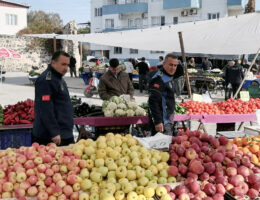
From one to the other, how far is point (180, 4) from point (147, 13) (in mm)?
5028

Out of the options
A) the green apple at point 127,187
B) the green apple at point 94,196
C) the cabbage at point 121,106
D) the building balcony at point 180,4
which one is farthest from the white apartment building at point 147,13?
the green apple at point 94,196

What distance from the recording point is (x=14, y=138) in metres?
5.33

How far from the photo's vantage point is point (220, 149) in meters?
3.39

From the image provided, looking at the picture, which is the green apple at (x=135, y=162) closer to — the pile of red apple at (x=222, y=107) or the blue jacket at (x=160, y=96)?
the blue jacket at (x=160, y=96)

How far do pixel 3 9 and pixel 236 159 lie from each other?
160 ft

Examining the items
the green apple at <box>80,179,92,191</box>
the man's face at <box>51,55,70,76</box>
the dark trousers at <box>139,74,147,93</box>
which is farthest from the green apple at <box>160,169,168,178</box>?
the dark trousers at <box>139,74,147,93</box>

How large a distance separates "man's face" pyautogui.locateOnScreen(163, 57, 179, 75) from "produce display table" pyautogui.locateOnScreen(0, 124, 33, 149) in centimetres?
242

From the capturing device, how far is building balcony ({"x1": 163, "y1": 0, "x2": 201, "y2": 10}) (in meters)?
36.1

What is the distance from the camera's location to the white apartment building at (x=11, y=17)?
45.8 m

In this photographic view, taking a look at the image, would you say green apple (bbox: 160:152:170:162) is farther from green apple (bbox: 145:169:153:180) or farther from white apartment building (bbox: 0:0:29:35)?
white apartment building (bbox: 0:0:29:35)

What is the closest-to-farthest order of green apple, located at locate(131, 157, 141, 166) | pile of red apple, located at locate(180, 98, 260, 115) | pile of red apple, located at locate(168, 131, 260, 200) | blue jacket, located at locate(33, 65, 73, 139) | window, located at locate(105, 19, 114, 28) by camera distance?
pile of red apple, located at locate(168, 131, 260, 200)
green apple, located at locate(131, 157, 141, 166)
blue jacket, located at locate(33, 65, 73, 139)
pile of red apple, located at locate(180, 98, 260, 115)
window, located at locate(105, 19, 114, 28)

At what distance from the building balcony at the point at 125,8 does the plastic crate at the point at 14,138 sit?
36612 mm

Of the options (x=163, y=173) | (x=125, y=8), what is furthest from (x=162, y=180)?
(x=125, y=8)

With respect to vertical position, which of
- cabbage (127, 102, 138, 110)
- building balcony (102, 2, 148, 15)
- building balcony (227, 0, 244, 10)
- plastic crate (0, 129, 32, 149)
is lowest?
plastic crate (0, 129, 32, 149)
